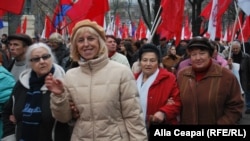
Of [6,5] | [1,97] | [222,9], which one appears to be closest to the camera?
[1,97]

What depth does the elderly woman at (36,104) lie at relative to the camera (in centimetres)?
385

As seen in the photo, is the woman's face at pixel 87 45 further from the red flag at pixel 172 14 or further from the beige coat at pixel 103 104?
the red flag at pixel 172 14

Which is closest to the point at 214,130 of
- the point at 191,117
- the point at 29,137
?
the point at 191,117

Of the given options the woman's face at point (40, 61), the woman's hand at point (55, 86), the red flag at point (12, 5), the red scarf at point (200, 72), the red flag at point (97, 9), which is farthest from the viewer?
the red flag at point (97, 9)

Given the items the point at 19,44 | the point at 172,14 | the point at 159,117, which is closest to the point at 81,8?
the point at 172,14

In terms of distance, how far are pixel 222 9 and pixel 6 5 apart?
14.5 ft

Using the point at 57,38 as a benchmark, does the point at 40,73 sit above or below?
below

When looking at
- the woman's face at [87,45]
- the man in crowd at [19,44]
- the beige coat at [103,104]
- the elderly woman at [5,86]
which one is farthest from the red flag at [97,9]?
the beige coat at [103,104]

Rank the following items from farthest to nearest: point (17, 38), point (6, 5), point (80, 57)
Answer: point (6, 5) → point (17, 38) → point (80, 57)

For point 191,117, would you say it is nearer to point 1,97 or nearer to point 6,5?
point 1,97

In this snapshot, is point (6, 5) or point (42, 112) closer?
point (42, 112)

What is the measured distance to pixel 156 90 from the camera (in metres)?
4.65

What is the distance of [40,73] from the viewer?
158 inches

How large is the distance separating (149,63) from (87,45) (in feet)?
4.09
